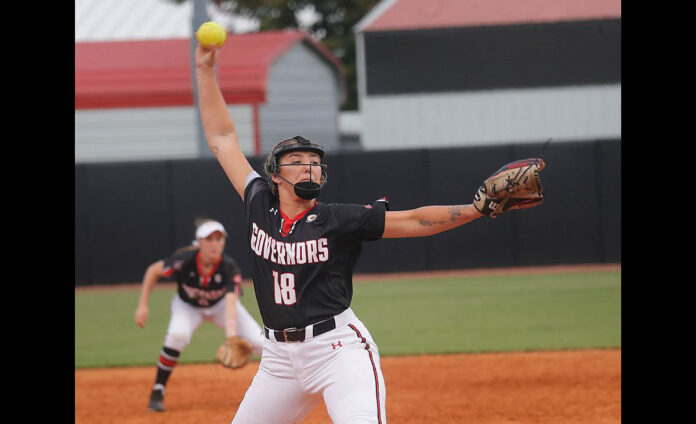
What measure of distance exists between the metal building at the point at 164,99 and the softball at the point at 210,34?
54.2ft

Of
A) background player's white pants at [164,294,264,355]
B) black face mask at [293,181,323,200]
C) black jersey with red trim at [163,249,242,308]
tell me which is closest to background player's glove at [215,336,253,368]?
black face mask at [293,181,323,200]

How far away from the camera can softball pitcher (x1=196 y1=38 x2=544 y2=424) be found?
4559mm

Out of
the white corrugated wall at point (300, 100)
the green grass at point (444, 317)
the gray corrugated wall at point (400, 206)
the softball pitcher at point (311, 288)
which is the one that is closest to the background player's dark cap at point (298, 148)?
the softball pitcher at point (311, 288)

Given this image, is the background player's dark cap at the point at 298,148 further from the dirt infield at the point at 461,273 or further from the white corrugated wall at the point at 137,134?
the white corrugated wall at the point at 137,134

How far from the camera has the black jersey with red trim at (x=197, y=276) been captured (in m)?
8.18

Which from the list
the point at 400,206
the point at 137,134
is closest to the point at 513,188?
the point at 400,206

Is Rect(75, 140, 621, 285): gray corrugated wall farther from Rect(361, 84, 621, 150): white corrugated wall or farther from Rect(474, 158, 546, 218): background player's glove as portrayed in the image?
Rect(474, 158, 546, 218): background player's glove

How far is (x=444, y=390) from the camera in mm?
8523

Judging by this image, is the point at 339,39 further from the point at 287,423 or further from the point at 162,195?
the point at 287,423

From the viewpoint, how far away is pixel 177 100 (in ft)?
72.6

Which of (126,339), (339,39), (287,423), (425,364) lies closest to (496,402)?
(425,364)

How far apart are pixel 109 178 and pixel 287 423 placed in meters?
13.0

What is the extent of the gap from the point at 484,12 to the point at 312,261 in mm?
19815

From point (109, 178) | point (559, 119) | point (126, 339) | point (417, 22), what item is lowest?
point (126, 339)
